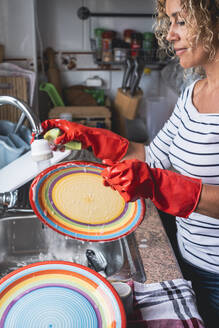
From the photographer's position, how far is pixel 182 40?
873 millimetres

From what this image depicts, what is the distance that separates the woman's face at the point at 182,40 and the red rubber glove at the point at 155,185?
378 mm

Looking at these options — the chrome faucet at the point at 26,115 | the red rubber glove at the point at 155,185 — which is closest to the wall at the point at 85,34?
the chrome faucet at the point at 26,115

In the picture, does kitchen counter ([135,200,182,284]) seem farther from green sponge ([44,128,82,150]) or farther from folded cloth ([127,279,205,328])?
green sponge ([44,128,82,150])

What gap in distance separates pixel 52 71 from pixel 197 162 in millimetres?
2203

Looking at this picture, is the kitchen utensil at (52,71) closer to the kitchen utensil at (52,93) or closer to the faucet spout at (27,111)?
the kitchen utensil at (52,93)

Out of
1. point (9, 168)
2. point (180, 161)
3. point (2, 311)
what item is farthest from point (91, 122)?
point (2, 311)

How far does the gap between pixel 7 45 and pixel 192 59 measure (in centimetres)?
198

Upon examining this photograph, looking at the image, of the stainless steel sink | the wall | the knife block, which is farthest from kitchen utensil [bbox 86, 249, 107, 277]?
the knife block

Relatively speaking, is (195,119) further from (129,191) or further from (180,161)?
(129,191)

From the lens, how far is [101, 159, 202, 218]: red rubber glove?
0.67m

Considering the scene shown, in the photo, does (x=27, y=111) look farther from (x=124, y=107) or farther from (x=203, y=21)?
(x=124, y=107)

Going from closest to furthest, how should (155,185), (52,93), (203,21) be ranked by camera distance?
(155,185) → (203,21) → (52,93)

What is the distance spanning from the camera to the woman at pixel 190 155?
27.3 inches

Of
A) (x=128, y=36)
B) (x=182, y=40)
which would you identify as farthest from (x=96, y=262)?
(x=128, y=36)
